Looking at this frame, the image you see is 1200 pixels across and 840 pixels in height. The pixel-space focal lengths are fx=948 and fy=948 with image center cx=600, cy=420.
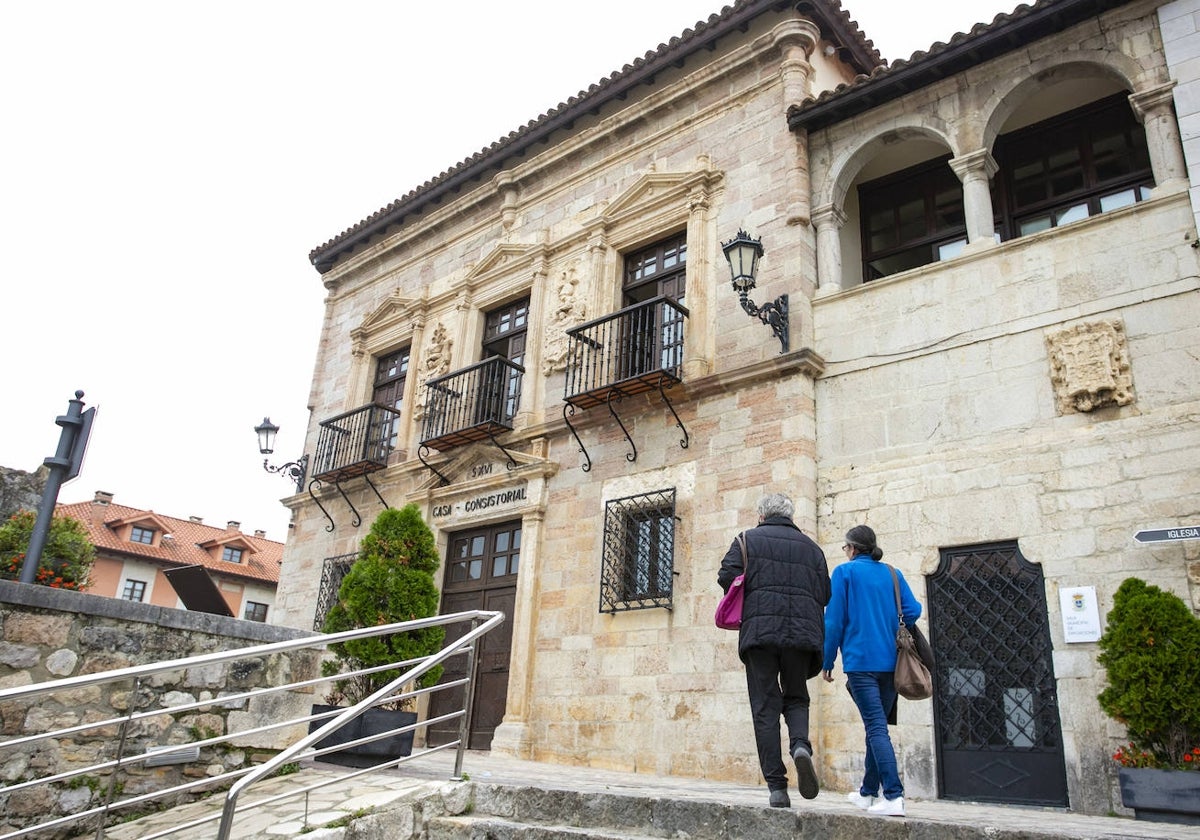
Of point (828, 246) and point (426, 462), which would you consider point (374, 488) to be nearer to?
point (426, 462)

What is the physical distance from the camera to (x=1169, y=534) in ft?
22.9

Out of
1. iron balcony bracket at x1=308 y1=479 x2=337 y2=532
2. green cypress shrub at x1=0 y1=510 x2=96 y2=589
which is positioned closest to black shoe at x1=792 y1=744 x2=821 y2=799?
green cypress shrub at x1=0 y1=510 x2=96 y2=589

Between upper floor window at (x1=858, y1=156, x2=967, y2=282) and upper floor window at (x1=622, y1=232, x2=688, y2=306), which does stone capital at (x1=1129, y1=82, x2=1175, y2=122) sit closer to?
upper floor window at (x1=858, y1=156, x2=967, y2=282)

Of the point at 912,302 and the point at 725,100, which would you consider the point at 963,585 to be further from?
the point at 725,100

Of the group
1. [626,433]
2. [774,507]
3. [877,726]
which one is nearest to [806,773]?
[877,726]

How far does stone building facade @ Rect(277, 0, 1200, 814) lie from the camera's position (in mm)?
7664

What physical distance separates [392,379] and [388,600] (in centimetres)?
753

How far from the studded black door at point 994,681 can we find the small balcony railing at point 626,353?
12.1ft

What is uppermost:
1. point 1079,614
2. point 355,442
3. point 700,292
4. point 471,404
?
point 700,292

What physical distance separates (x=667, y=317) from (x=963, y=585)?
466 centimetres

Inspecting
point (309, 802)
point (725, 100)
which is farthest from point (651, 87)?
point (309, 802)

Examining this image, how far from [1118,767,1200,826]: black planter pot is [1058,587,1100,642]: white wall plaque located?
130cm

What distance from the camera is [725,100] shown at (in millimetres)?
11625

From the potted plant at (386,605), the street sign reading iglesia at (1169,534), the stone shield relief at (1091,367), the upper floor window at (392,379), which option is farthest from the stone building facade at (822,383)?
the potted plant at (386,605)
